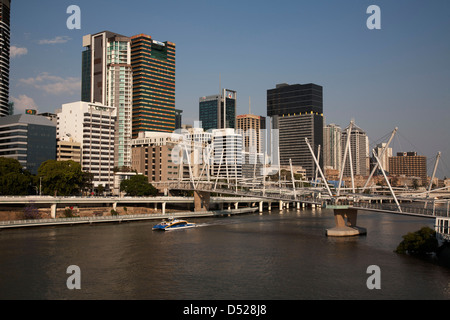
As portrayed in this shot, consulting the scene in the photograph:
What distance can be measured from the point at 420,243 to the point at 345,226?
63.6 ft

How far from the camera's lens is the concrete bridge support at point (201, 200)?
11219 centimetres

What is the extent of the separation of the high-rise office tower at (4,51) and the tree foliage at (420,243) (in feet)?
452

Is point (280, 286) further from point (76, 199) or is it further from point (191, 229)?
point (76, 199)

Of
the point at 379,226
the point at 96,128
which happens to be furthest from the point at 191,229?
the point at 96,128

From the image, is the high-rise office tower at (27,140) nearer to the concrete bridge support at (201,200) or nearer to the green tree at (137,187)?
the green tree at (137,187)

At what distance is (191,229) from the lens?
7825 centimetres

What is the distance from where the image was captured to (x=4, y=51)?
153125 mm

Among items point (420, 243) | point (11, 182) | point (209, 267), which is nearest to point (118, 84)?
point (11, 182)

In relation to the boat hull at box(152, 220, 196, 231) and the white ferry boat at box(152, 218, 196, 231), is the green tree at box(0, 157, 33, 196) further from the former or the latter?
the boat hull at box(152, 220, 196, 231)

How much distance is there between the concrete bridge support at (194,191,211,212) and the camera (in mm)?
112188

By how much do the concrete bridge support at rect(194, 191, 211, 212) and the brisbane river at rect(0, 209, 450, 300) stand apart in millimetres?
42691

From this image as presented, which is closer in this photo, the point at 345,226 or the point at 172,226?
the point at 345,226

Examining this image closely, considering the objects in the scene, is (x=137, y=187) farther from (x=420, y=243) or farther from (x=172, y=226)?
(x=420, y=243)

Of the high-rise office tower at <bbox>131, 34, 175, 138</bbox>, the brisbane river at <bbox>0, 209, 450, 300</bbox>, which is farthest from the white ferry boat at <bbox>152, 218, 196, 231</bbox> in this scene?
the high-rise office tower at <bbox>131, 34, 175, 138</bbox>
